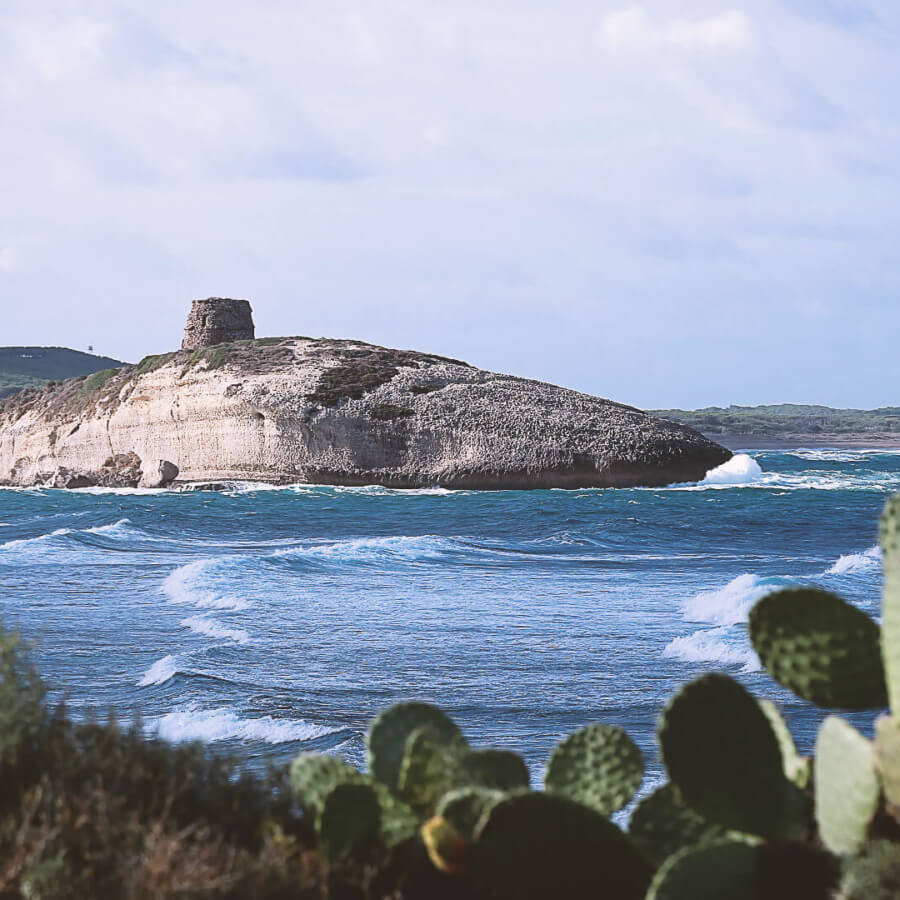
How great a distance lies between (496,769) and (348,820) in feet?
1.47

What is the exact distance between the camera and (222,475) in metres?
48.4

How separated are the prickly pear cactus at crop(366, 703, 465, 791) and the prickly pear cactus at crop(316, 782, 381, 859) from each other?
0.87 feet

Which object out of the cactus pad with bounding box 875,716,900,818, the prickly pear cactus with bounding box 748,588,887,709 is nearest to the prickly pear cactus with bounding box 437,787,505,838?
the prickly pear cactus with bounding box 748,588,887,709

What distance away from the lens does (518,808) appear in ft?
8.96

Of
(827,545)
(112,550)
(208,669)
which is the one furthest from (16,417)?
(208,669)

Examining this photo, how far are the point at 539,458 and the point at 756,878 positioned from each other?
140 ft

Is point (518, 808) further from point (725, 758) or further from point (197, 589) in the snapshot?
point (197, 589)

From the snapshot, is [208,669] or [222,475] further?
[222,475]

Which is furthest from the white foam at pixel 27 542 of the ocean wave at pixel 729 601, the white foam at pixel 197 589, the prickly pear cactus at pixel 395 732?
the prickly pear cactus at pixel 395 732

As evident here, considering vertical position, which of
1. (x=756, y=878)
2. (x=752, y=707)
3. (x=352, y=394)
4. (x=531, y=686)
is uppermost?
(x=352, y=394)

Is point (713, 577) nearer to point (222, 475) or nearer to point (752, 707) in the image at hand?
point (752, 707)

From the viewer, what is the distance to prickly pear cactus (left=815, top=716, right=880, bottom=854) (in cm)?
280

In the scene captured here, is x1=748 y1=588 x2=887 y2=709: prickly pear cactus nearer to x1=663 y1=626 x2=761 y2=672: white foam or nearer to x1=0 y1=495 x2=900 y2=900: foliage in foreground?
x1=0 y1=495 x2=900 y2=900: foliage in foreground

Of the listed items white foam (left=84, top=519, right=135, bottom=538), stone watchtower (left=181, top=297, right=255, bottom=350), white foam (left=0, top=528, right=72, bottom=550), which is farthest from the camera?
stone watchtower (left=181, top=297, right=255, bottom=350)
